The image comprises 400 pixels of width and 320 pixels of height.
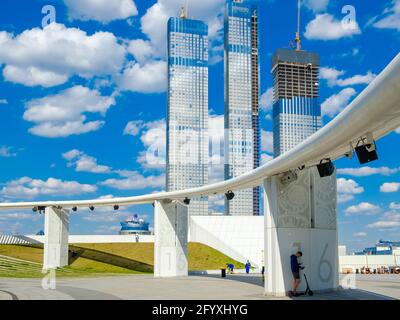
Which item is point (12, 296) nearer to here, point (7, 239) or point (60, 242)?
point (60, 242)

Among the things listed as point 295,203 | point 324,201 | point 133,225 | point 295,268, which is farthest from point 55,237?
point 133,225

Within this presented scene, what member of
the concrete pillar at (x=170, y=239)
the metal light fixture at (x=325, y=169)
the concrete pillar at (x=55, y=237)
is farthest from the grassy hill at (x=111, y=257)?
the metal light fixture at (x=325, y=169)

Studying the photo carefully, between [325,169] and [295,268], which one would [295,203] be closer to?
[295,268]

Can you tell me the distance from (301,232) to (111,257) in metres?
34.4

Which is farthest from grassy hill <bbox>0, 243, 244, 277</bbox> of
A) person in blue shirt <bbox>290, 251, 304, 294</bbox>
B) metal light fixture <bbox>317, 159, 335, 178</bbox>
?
metal light fixture <bbox>317, 159, 335, 178</bbox>

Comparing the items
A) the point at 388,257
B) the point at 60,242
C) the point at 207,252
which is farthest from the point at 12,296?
the point at 388,257

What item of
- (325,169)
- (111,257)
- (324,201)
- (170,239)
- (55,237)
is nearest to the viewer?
(325,169)

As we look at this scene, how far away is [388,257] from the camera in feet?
177

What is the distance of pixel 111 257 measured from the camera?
169ft

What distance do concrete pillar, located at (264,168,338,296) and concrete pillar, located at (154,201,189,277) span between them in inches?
603

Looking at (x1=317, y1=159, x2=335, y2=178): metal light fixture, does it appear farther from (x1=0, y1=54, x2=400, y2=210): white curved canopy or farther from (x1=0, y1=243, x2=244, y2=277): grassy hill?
(x1=0, y1=243, x2=244, y2=277): grassy hill
